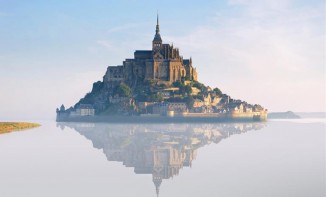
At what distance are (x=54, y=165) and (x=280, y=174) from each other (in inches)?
569

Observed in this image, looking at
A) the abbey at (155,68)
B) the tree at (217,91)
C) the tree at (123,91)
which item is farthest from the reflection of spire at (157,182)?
the tree at (217,91)

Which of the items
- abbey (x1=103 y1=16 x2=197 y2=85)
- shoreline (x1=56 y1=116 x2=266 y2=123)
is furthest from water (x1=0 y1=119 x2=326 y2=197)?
abbey (x1=103 y1=16 x2=197 y2=85)

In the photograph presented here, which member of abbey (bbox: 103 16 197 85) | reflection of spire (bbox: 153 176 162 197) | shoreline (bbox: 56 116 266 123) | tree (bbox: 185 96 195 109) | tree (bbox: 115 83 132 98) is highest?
abbey (bbox: 103 16 197 85)

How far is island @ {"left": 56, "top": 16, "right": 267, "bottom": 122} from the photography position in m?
126

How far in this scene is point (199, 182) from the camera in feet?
68.3

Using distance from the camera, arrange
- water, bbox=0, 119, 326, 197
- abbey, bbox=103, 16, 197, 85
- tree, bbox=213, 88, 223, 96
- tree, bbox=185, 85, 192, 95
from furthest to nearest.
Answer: tree, bbox=213, 88, 223, 96 → abbey, bbox=103, 16, 197, 85 → tree, bbox=185, 85, 192, 95 → water, bbox=0, 119, 326, 197

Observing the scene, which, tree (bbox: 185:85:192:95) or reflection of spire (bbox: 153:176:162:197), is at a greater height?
tree (bbox: 185:85:192:95)

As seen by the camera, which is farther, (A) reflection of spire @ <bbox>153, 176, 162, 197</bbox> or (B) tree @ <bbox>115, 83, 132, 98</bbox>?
(B) tree @ <bbox>115, 83, 132, 98</bbox>

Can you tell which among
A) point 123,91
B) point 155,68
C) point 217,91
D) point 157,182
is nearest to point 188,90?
point 155,68

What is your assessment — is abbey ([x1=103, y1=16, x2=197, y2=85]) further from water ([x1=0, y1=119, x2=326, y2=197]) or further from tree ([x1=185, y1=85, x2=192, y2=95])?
water ([x1=0, y1=119, x2=326, y2=197])

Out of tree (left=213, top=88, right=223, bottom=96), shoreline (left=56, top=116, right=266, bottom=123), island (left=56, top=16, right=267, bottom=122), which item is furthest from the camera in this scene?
tree (left=213, top=88, right=223, bottom=96)

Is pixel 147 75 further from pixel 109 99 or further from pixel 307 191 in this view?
pixel 307 191

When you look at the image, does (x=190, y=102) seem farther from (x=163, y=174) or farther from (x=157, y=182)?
(x=157, y=182)

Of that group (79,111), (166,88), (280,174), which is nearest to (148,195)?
(280,174)
